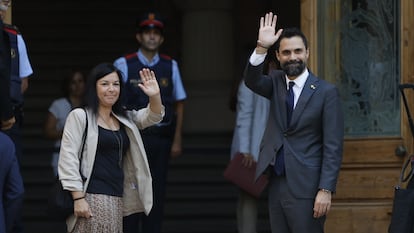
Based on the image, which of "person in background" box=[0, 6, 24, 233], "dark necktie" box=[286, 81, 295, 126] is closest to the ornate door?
"dark necktie" box=[286, 81, 295, 126]

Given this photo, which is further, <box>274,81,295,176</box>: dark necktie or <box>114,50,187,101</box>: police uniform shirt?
<box>114,50,187,101</box>: police uniform shirt

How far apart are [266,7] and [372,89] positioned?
4.76 meters

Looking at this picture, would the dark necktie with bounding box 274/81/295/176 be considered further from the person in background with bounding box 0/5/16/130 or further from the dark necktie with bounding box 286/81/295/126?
the person in background with bounding box 0/5/16/130

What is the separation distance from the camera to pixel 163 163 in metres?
8.83

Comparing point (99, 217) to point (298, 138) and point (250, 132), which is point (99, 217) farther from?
point (250, 132)

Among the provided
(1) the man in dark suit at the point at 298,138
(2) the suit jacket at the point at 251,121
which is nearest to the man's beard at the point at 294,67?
(1) the man in dark suit at the point at 298,138

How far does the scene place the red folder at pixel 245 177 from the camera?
342 inches

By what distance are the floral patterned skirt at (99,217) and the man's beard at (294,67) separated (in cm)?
145

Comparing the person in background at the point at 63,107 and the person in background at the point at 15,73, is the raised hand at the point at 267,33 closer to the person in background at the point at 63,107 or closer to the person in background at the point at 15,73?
the person in background at the point at 15,73

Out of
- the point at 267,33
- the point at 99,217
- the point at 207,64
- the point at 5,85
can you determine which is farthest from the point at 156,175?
the point at 207,64

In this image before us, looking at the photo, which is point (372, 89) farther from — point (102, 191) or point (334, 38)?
point (102, 191)

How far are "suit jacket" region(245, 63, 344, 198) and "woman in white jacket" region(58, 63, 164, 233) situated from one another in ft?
2.72

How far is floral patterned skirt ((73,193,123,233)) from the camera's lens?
23.3ft

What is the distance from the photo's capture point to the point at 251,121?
8812mm
